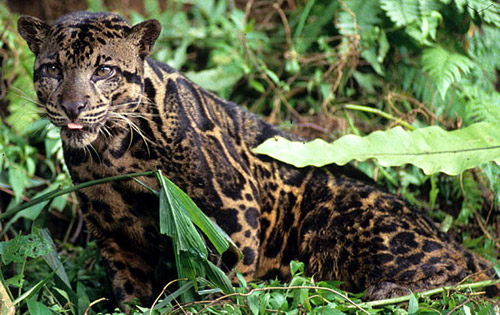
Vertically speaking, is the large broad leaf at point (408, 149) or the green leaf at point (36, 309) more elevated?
the large broad leaf at point (408, 149)

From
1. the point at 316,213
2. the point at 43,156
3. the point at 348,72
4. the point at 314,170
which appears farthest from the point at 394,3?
the point at 43,156

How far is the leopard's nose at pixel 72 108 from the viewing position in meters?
4.13

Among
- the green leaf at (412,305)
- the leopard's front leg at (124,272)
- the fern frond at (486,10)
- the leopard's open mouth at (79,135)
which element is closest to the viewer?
the green leaf at (412,305)

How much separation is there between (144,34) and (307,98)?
3.74 metres

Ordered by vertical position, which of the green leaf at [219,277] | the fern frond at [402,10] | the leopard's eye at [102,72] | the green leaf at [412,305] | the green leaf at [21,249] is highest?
the fern frond at [402,10]

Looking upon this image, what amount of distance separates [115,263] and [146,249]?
29 cm

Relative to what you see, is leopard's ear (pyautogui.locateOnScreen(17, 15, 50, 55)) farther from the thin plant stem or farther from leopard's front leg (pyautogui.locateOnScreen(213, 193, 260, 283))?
leopard's front leg (pyautogui.locateOnScreen(213, 193, 260, 283))

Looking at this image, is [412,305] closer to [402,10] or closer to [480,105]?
[480,105]

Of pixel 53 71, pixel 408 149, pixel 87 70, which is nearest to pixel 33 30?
pixel 53 71

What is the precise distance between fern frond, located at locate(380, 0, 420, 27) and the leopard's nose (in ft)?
12.6

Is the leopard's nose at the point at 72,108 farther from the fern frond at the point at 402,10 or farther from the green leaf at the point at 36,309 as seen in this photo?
the fern frond at the point at 402,10

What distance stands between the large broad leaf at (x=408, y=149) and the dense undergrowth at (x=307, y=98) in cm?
81

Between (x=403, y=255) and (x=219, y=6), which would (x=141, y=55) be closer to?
(x=403, y=255)

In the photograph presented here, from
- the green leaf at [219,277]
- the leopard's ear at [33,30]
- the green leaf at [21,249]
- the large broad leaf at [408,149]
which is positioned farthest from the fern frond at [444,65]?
the green leaf at [21,249]
